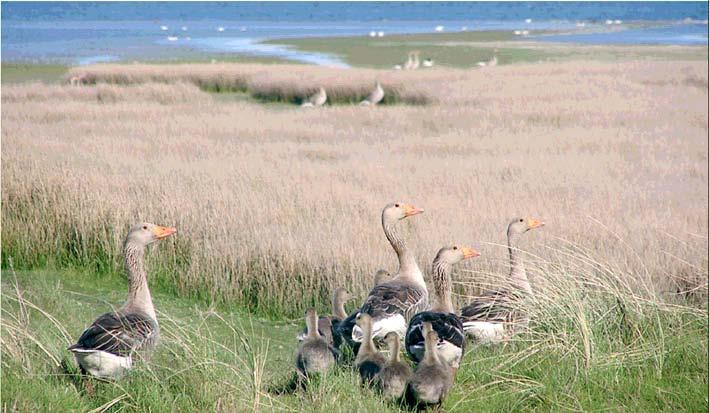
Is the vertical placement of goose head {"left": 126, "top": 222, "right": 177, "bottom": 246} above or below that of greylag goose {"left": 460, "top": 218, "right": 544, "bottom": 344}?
above

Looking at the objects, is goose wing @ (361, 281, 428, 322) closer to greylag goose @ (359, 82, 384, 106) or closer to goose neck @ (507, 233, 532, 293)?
goose neck @ (507, 233, 532, 293)

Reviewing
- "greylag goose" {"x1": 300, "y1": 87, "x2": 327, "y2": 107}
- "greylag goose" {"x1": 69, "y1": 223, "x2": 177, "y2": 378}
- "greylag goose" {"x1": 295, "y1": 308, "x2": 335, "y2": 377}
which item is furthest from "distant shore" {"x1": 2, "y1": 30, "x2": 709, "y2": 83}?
"greylag goose" {"x1": 295, "y1": 308, "x2": 335, "y2": 377}

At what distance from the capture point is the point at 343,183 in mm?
15062

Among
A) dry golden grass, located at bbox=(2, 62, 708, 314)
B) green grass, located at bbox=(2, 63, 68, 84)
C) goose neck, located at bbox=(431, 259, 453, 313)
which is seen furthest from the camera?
green grass, located at bbox=(2, 63, 68, 84)

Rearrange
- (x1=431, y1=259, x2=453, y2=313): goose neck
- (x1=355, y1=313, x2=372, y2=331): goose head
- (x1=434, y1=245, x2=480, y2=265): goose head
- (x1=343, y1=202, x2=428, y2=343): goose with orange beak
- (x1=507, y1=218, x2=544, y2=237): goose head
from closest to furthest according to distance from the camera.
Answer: (x1=355, y1=313, x2=372, y2=331): goose head < (x1=343, y1=202, x2=428, y2=343): goose with orange beak < (x1=431, y1=259, x2=453, y2=313): goose neck < (x1=434, y1=245, x2=480, y2=265): goose head < (x1=507, y1=218, x2=544, y2=237): goose head

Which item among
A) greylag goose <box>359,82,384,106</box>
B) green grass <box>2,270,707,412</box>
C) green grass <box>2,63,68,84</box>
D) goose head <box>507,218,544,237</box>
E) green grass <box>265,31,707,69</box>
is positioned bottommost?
green grass <box>265,31,707,69</box>

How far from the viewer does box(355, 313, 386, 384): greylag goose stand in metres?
6.80

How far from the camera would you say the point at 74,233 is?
1239cm

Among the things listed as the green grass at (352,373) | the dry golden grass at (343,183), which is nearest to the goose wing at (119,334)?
the green grass at (352,373)

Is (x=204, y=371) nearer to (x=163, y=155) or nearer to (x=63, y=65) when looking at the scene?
(x=163, y=155)

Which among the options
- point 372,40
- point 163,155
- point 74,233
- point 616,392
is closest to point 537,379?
point 616,392

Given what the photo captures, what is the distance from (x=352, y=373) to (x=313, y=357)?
0.34 m

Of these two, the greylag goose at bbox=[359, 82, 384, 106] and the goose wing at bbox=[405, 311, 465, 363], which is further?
the greylag goose at bbox=[359, 82, 384, 106]

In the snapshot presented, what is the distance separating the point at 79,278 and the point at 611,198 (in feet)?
27.6
